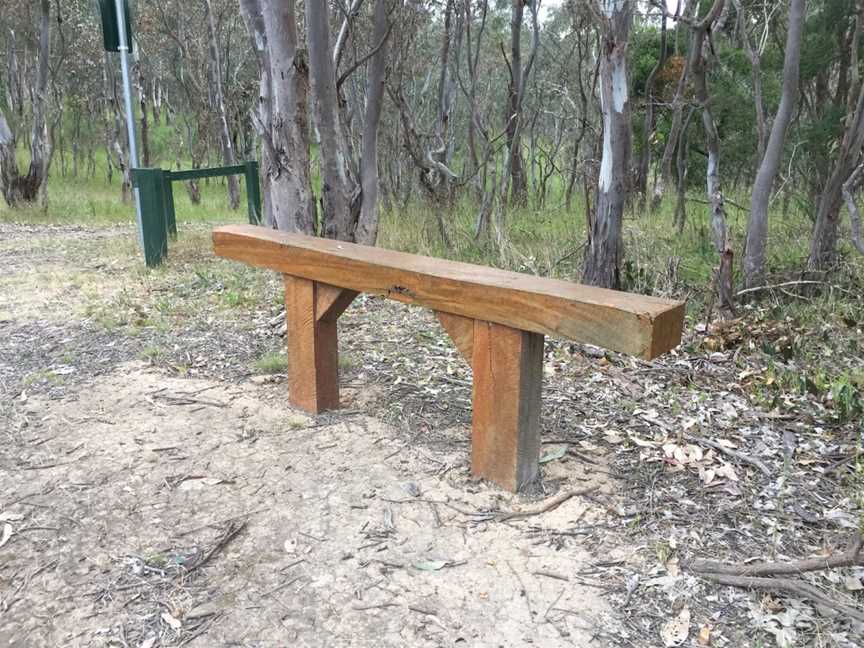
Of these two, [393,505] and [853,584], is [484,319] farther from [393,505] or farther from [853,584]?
[853,584]

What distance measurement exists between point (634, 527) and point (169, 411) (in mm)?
2261

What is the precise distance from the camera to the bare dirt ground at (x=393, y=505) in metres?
2.20

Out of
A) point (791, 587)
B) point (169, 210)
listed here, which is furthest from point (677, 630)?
point (169, 210)

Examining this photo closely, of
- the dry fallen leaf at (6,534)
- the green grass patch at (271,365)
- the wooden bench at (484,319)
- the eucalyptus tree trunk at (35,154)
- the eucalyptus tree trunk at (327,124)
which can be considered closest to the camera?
the wooden bench at (484,319)

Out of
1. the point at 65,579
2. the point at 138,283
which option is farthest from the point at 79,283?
the point at 65,579

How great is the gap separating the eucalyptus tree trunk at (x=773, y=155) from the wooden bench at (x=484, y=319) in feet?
11.7

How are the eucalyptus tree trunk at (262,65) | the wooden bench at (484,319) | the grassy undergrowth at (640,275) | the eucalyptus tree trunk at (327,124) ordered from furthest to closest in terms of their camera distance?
the eucalyptus tree trunk at (262,65), the eucalyptus tree trunk at (327,124), the grassy undergrowth at (640,275), the wooden bench at (484,319)

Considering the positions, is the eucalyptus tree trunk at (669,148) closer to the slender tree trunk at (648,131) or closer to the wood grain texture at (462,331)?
the slender tree trunk at (648,131)

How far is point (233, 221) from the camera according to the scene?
11516mm

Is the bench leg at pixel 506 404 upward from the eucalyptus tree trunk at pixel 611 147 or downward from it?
downward

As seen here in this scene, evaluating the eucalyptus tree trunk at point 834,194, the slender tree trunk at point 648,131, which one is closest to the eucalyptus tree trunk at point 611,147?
the eucalyptus tree trunk at point 834,194

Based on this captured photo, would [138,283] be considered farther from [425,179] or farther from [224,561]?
[224,561]

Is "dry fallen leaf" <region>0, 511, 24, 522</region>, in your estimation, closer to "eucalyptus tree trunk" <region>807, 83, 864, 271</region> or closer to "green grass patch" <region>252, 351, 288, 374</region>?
"green grass patch" <region>252, 351, 288, 374</region>

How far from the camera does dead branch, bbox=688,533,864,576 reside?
2.25 metres
